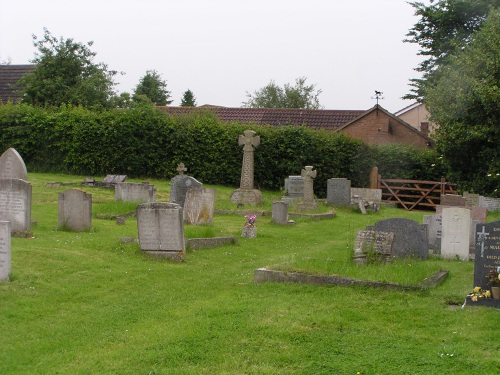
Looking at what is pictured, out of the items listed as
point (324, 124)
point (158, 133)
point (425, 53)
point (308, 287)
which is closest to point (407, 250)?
point (308, 287)

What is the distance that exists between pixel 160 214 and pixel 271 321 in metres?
5.17

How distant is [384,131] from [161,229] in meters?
30.8

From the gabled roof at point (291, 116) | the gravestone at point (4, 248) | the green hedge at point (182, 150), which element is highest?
the gabled roof at point (291, 116)

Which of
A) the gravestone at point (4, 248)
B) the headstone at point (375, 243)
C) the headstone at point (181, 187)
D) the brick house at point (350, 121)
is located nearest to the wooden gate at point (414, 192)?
the brick house at point (350, 121)

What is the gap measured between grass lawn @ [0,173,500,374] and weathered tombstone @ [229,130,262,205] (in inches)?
485

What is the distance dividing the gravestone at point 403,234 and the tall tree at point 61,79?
29192 millimetres

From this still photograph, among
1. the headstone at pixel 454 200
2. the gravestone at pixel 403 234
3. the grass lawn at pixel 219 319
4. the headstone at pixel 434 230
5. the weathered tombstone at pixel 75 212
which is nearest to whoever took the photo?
the grass lawn at pixel 219 319

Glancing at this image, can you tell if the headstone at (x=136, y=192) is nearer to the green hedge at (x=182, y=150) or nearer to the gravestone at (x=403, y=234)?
the gravestone at (x=403, y=234)

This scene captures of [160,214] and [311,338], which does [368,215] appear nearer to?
[160,214]

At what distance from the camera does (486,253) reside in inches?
423

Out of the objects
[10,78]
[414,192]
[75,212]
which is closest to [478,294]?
[75,212]

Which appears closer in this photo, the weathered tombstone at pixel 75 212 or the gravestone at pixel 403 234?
the gravestone at pixel 403 234

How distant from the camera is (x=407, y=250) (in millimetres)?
14516

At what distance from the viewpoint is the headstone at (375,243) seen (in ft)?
42.1
